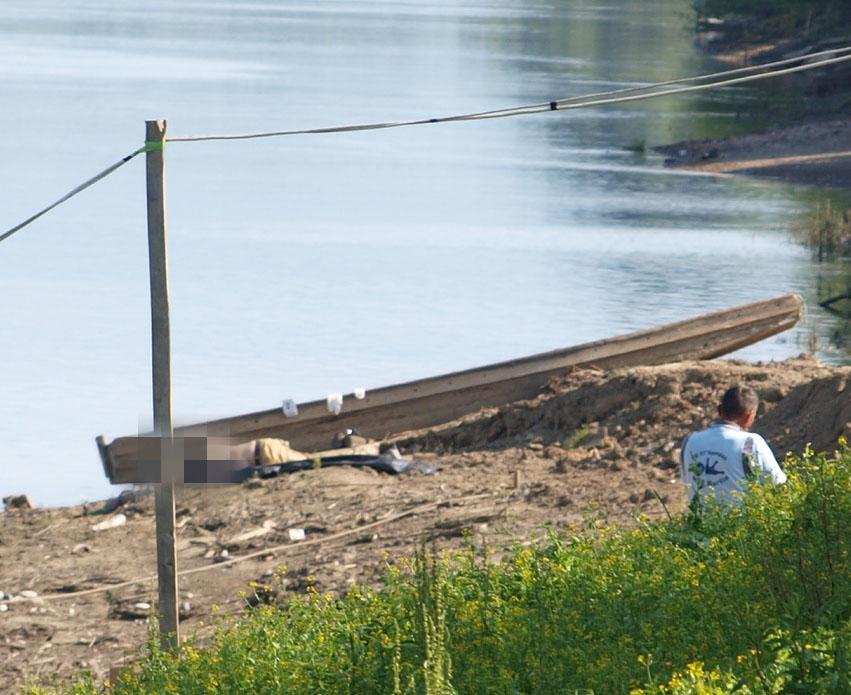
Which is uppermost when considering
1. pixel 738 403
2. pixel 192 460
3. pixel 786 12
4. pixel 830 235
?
pixel 786 12

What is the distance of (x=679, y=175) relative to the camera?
36.4m

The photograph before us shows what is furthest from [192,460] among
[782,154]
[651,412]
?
[782,154]

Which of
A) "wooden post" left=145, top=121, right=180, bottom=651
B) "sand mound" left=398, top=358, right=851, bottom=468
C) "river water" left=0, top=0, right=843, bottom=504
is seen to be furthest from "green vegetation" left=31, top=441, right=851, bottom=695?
"river water" left=0, top=0, right=843, bottom=504

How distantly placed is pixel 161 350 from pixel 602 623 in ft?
9.91

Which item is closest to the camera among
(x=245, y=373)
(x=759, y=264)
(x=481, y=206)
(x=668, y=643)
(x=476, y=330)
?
(x=668, y=643)

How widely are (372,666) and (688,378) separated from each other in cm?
681

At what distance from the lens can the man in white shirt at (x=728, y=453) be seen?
7.41m

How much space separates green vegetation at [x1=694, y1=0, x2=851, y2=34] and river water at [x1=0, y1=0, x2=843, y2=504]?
358 centimetres

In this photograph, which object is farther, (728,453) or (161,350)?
(161,350)

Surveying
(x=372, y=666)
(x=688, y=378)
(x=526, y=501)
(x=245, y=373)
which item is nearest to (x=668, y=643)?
(x=372, y=666)

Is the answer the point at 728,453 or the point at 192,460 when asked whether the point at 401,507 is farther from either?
the point at 728,453

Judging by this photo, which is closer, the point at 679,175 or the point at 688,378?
the point at 688,378

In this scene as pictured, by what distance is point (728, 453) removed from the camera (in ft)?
24.5

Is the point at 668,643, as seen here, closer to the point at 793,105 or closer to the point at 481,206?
the point at 481,206
